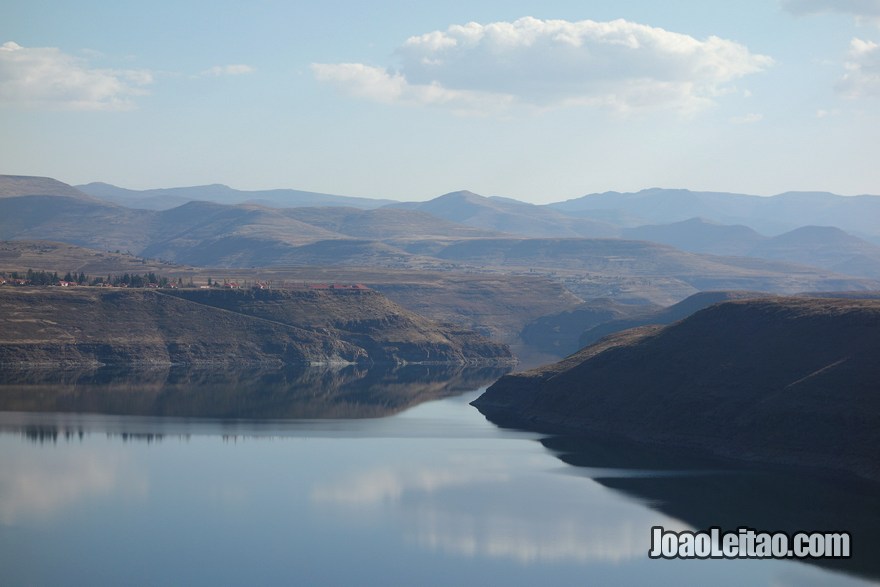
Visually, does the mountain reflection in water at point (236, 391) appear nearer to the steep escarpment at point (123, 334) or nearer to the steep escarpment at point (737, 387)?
the steep escarpment at point (123, 334)

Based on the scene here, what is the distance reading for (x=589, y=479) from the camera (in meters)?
88.6

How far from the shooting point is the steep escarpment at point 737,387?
93.3 meters

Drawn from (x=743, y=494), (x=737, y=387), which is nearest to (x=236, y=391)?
(x=737, y=387)

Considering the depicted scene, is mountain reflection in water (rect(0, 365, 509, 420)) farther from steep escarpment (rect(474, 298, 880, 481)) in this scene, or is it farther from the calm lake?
steep escarpment (rect(474, 298, 880, 481))

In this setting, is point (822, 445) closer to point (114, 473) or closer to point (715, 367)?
point (715, 367)

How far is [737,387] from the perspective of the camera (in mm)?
106125

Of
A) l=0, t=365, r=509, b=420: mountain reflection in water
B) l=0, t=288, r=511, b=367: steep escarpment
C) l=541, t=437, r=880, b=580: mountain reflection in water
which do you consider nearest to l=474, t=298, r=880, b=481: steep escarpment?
l=541, t=437, r=880, b=580: mountain reflection in water

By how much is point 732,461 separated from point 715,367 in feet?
56.9

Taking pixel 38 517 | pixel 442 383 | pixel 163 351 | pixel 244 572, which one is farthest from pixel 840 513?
pixel 163 351

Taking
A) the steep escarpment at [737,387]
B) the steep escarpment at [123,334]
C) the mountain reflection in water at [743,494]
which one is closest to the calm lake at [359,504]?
the mountain reflection in water at [743,494]

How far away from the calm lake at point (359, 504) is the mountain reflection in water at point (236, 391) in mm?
3557

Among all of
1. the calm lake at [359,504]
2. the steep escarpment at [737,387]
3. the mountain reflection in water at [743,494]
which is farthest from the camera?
the steep escarpment at [737,387]

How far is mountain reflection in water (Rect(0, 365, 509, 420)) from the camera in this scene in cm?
13062

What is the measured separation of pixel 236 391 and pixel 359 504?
254 ft
